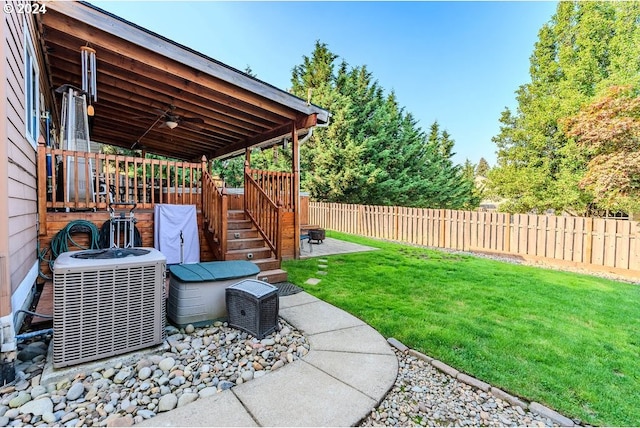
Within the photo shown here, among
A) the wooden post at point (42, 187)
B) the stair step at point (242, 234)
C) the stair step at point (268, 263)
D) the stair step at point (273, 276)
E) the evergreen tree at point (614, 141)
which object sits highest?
the evergreen tree at point (614, 141)

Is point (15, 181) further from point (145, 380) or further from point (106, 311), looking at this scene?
Answer: point (145, 380)

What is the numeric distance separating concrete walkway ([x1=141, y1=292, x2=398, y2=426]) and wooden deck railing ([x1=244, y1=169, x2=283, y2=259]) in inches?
96.6

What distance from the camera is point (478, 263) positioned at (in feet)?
22.8


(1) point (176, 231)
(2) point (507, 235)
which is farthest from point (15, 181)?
(2) point (507, 235)

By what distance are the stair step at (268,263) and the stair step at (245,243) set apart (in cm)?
47

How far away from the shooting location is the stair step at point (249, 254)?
15.9 feet

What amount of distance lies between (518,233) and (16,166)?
992 cm

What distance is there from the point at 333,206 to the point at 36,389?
11.8 m

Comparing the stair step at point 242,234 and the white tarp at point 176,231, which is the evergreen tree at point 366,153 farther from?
the white tarp at point 176,231

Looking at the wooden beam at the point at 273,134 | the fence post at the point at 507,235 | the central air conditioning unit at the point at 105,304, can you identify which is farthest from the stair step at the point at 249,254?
the fence post at the point at 507,235

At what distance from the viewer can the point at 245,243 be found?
536 centimetres

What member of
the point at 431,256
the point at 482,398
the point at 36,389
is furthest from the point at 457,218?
the point at 36,389

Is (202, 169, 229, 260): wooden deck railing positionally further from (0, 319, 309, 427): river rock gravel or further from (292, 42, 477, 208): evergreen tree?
(292, 42, 477, 208): evergreen tree

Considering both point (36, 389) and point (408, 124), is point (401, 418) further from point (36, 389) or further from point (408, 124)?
point (408, 124)
